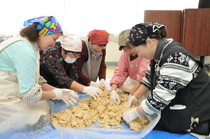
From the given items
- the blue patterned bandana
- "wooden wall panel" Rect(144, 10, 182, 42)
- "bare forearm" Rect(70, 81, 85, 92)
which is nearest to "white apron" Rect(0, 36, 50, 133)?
Result: the blue patterned bandana

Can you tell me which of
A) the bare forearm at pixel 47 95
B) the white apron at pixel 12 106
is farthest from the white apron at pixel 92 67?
the white apron at pixel 12 106

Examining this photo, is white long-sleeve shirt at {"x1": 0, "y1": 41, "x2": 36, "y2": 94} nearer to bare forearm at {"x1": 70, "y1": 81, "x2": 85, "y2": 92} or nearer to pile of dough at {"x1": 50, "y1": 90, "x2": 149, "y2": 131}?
pile of dough at {"x1": 50, "y1": 90, "x2": 149, "y2": 131}

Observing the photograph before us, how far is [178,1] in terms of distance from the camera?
4.19 m

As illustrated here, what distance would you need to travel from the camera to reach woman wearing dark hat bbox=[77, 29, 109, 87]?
2107 mm

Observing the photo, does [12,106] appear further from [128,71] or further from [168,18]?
[168,18]

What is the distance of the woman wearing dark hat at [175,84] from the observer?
1.15 m

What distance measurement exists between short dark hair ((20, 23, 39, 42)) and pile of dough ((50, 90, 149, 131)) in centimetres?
71

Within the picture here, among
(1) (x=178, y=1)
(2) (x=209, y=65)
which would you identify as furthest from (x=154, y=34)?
(2) (x=209, y=65)

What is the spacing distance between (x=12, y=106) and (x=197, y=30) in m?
4.23

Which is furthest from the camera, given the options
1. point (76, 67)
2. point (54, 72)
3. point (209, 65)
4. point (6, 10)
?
point (209, 65)

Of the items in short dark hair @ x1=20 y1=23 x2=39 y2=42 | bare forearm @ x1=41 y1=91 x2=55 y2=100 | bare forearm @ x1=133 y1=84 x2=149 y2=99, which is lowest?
bare forearm @ x1=133 y1=84 x2=149 y2=99

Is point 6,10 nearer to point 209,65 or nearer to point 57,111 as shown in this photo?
point 57,111

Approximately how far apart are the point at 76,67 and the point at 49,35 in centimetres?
85

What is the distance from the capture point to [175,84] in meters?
1.15
